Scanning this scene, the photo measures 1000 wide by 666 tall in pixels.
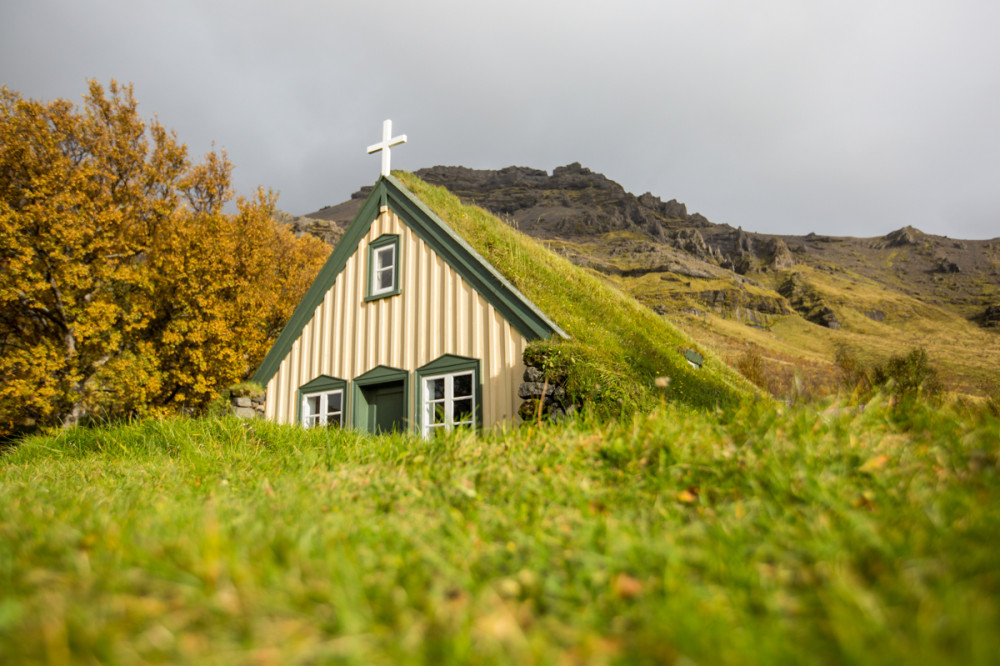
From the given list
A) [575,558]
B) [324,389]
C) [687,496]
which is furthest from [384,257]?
[575,558]

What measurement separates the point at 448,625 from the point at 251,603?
727mm

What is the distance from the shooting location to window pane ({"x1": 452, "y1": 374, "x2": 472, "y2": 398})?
9.83 metres

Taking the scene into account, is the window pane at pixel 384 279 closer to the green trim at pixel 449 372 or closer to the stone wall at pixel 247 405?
the green trim at pixel 449 372

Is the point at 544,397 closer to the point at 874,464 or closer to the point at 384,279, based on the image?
the point at 874,464

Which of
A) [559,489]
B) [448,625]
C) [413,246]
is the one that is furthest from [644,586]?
[413,246]

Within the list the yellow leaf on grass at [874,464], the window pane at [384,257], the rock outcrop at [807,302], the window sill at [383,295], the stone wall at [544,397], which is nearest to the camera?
the yellow leaf on grass at [874,464]

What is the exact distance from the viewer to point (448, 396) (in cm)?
993

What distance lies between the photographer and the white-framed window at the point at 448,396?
9795mm

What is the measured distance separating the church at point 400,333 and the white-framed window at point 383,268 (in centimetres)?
2

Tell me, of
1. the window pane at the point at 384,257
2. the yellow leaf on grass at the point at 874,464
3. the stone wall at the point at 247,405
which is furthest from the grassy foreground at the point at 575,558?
the stone wall at the point at 247,405

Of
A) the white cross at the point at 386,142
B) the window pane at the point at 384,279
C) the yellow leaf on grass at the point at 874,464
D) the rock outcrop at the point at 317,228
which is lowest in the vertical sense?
the yellow leaf on grass at the point at 874,464

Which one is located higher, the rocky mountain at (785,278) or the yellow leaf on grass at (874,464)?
the rocky mountain at (785,278)

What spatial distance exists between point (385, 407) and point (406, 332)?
1.74 meters

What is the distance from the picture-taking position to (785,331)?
8650 centimetres
